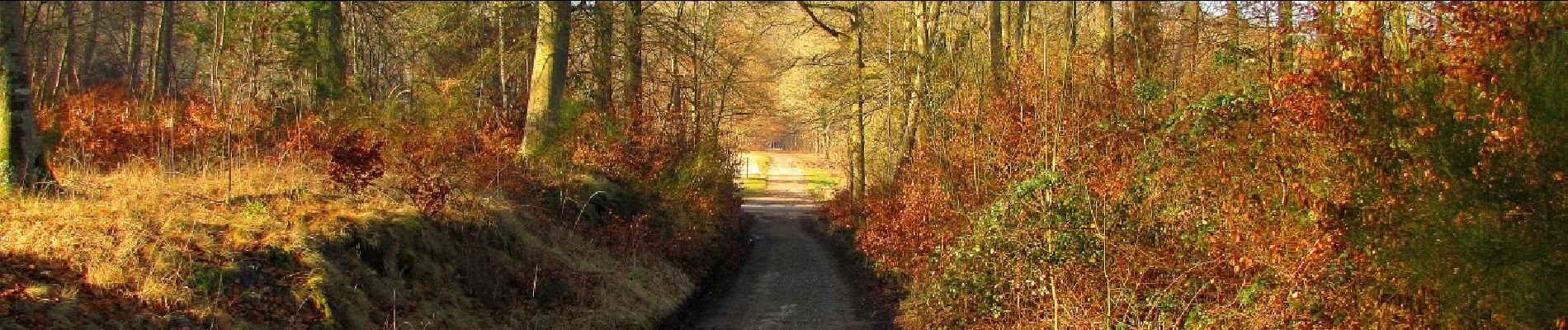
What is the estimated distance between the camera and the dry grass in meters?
6.61

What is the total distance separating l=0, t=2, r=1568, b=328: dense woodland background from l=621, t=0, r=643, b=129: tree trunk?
9cm

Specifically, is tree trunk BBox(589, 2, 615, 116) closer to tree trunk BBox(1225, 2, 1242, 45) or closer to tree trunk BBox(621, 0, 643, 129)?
tree trunk BBox(621, 0, 643, 129)

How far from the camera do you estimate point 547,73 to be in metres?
17.5

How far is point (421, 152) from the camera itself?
14180mm

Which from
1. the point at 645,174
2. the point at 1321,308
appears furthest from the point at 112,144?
the point at 1321,308

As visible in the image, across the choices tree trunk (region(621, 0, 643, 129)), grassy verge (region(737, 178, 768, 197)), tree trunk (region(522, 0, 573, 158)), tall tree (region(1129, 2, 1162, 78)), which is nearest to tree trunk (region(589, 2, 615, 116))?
tree trunk (region(621, 0, 643, 129))

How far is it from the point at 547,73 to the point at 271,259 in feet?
32.4

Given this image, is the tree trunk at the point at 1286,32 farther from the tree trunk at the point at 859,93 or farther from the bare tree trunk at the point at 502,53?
the tree trunk at the point at 859,93

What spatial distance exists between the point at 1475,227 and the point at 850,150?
25.2 metres

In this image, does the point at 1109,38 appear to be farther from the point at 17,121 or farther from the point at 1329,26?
the point at 17,121

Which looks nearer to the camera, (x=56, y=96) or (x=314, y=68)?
(x=56, y=96)

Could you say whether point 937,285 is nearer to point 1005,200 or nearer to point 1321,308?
point 1005,200

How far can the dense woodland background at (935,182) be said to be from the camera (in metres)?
6.18

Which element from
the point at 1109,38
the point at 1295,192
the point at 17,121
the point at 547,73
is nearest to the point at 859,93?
the point at 547,73
